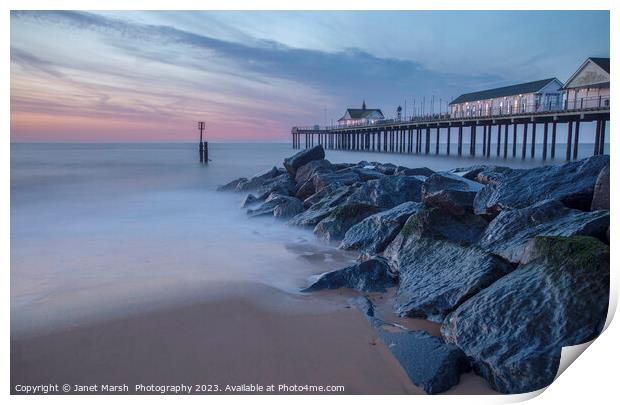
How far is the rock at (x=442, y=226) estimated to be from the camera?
4262 mm

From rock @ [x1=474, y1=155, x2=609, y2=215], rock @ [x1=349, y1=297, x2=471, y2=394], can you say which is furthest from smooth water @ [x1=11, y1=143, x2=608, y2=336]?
rock @ [x1=474, y1=155, x2=609, y2=215]

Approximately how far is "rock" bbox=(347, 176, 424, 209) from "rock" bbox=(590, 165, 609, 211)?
2.69m

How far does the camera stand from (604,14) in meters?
3.11

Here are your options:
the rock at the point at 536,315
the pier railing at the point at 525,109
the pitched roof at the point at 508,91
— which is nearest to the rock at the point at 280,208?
the rock at the point at 536,315

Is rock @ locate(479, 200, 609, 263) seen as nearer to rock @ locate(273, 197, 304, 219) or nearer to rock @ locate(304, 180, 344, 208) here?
rock @ locate(273, 197, 304, 219)

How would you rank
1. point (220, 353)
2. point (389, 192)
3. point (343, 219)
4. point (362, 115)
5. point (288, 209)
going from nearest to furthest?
1. point (220, 353)
2. point (343, 219)
3. point (389, 192)
4. point (288, 209)
5. point (362, 115)

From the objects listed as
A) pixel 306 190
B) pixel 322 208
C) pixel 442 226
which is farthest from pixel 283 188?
pixel 442 226

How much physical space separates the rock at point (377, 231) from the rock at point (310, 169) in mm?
4302

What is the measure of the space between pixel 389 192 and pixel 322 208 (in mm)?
1095

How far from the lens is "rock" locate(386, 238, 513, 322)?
3.20 meters

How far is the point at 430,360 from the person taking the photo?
262cm

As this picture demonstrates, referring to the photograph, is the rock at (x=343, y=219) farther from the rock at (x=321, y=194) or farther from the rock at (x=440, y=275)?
the rock at (x=321, y=194)

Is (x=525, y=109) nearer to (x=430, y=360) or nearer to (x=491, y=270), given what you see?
(x=491, y=270)
